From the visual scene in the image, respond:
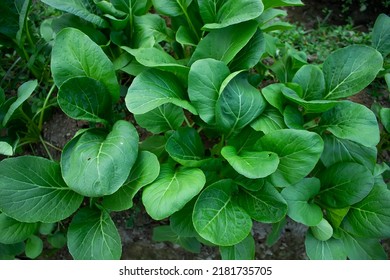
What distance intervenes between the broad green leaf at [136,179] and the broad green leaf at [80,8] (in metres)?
0.48

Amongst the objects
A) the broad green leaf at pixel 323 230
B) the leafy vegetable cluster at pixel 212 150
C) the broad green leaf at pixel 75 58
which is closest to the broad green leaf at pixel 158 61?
the leafy vegetable cluster at pixel 212 150

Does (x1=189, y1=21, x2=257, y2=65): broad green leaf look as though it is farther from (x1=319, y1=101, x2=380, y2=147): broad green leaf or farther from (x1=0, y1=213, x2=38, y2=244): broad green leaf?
(x1=0, y1=213, x2=38, y2=244): broad green leaf

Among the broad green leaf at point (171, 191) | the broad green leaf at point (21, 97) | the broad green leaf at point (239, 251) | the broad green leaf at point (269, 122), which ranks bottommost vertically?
the broad green leaf at point (239, 251)

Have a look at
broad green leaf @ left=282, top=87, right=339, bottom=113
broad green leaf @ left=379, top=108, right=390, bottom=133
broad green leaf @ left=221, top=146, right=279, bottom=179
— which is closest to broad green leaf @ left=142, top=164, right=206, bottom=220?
broad green leaf @ left=221, top=146, right=279, bottom=179

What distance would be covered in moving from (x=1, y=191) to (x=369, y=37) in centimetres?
165

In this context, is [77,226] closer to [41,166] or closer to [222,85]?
[41,166]

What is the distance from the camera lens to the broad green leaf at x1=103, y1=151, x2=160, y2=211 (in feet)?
4.03

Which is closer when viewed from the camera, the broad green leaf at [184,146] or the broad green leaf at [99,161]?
the broad green leaf at [99,161]

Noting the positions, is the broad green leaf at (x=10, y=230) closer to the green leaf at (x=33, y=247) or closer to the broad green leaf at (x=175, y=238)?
the green leaf at (x=33, y=247)

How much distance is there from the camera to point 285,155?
1223 millimetres

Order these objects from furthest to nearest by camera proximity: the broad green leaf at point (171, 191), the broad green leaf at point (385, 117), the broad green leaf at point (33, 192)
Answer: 1. the broad green leaf at point (385, 117)
2. the broad green leaf at point (33, 192)
3. the broad green leaf at point (171, 191)

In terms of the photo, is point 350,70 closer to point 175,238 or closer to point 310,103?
point 310,103

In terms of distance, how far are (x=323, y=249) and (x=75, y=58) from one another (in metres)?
1.04

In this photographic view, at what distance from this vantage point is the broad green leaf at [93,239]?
1.29 m
